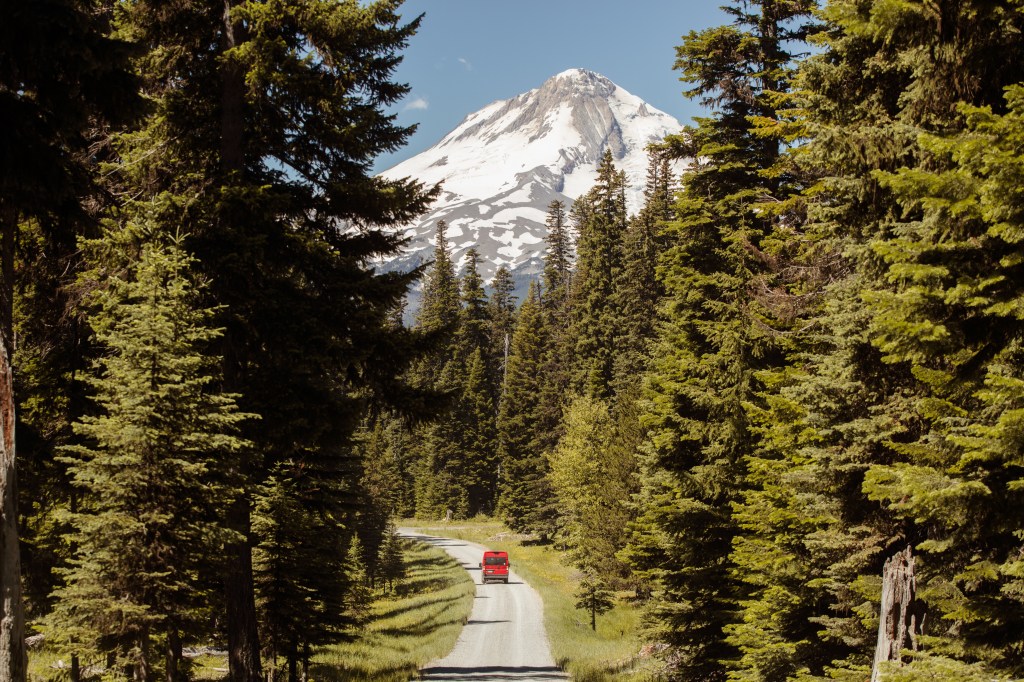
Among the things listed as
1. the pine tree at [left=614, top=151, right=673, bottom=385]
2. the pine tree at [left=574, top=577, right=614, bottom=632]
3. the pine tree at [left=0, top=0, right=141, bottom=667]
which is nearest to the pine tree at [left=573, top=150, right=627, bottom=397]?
the pine tree at [left=614, top=151, right=673, bottom=385]

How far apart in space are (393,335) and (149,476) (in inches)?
165

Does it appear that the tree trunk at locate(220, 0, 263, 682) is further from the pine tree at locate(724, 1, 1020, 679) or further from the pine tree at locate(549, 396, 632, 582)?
the pine tree at locate(549, 396, 632, 582)

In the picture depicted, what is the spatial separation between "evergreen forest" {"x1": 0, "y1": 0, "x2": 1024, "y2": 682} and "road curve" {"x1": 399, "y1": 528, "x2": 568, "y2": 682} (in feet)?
18.7

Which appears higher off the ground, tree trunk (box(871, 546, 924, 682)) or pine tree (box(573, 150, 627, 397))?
pine tree (box(573, 150, 627, 397))

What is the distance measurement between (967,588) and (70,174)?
34.7 feet

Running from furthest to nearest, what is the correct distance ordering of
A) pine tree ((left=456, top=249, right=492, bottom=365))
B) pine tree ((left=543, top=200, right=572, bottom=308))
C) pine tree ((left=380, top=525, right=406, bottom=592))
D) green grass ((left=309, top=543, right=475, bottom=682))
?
pine tree ((left=456, top=249, right=492, bottom=365)), pine tree ((left=543, top=200, right=572, bottom=308)), pine tree ((left=380, top=525, right=406, bottom=592)), green grass ((left=309, top=543, right=475, bottom=682))

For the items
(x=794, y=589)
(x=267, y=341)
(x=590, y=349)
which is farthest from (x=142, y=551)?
(x=590, y=349)

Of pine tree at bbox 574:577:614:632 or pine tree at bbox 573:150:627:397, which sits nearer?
pine tree at bbox 574:577:614:632

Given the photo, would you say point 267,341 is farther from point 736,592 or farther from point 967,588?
point 736,592

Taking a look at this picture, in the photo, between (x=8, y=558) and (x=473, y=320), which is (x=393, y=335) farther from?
(x=473, y=320)

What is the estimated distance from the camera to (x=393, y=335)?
11.9 meters

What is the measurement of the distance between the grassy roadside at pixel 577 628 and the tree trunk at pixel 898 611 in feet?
46.7

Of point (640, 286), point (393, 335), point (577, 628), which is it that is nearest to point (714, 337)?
point (393, 335)

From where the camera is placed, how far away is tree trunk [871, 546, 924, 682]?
26.3ft
